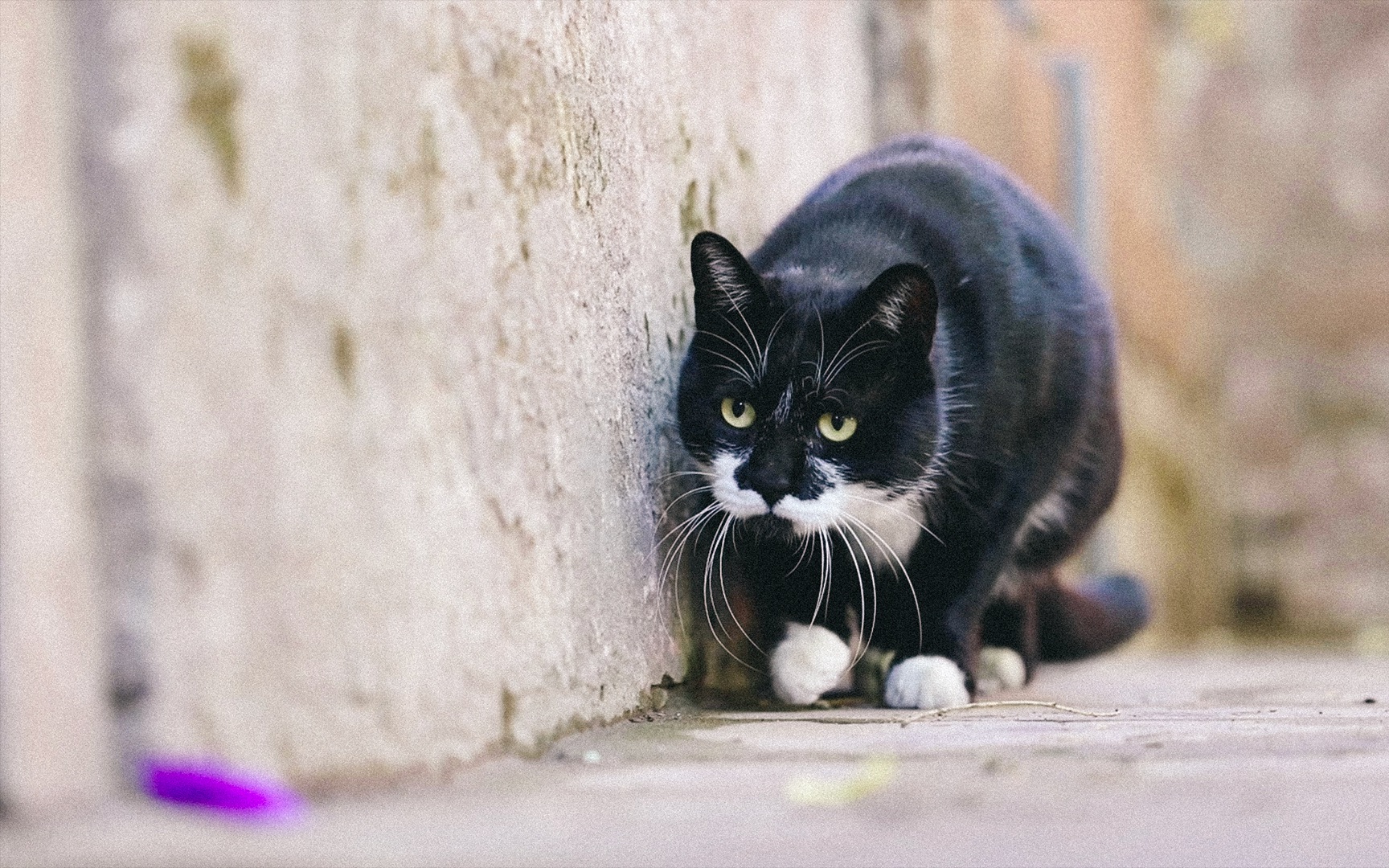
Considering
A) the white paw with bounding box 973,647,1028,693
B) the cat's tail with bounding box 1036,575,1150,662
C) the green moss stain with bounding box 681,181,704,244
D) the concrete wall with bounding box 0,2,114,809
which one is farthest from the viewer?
the cat's tail with bounding box 1036,575,1150,662

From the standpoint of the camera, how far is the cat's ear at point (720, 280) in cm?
210

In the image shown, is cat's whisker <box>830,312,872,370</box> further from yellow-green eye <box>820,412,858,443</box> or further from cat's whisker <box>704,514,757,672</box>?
Answer: cat's whisker <box>704,514,757,672</box>

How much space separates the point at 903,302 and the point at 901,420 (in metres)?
0.18

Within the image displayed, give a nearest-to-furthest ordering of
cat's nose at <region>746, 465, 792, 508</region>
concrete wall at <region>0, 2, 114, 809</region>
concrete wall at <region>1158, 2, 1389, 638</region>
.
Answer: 1. concrete wall at <region>0, 2, 114, 809</region>
2. cat's nose at <region>746, 465, 792, 508</region>
3. concrete wall at <region>1158, 2, 1389, 638</region>

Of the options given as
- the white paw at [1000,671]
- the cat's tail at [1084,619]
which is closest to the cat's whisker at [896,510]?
the white paw at [1000,671]

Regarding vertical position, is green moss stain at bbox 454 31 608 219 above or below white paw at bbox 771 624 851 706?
above

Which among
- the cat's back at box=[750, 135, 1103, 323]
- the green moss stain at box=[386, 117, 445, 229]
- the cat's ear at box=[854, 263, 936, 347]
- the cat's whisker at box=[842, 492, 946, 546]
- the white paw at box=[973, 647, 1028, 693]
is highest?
the cat's back at box=[750, 135, 1103, 323]

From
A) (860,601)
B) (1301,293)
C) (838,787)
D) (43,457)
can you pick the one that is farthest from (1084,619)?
(1301,293)

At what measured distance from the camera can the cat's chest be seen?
2.20m

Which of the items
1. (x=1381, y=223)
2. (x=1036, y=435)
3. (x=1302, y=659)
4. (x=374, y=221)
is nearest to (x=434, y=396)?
(x=374, y=221)

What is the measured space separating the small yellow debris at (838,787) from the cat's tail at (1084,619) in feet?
5.21

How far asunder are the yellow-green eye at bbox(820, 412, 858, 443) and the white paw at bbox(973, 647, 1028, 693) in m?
0.75

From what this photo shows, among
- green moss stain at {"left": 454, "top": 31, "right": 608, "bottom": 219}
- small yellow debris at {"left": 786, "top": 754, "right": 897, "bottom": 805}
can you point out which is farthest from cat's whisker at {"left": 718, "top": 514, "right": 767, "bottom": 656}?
small yellow debris at {"left": 786, "top": 754, "right": 897, "bottom": 805}

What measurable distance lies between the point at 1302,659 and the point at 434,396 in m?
3.61
